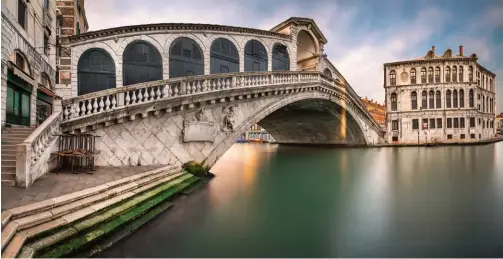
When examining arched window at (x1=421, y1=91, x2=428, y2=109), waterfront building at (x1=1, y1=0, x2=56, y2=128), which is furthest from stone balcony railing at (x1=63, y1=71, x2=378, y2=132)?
arched window at (x1=421, y1=91, x2=428, y2=109)

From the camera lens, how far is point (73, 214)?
4164 millimetres

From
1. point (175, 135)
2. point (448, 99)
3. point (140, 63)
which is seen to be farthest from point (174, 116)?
point (448, 99)

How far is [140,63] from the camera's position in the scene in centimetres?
1150

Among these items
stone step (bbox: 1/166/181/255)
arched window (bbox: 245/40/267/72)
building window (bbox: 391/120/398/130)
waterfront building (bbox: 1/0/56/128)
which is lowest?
stone step (bbox: 1/166/181/255)

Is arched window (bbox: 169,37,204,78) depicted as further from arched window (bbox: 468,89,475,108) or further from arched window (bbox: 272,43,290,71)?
arched window (bbox: 468,89,475,108)

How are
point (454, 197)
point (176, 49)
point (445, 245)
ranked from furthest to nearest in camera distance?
point (176, 49) → point (454, 197) → point (445, 245)

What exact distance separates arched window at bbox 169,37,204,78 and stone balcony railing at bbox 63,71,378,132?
6.89 ft

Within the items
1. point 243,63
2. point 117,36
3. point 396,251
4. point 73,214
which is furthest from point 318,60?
point 73,214

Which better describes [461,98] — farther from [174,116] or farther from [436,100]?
[174,116]

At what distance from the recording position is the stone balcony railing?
7746mm

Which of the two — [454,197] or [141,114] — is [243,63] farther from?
[454,197]

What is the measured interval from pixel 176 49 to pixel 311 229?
10.3 m

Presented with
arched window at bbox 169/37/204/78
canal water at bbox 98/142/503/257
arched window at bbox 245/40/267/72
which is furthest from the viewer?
arched window at bbox 245/40/267/72

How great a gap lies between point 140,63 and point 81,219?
8.91m
